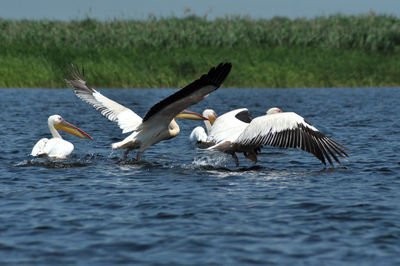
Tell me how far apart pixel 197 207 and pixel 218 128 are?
2.92 m

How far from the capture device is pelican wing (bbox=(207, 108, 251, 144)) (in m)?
8.34

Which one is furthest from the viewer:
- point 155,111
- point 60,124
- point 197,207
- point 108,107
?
point 60,124

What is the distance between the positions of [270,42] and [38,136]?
53.5 ft

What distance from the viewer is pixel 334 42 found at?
87.7 feet

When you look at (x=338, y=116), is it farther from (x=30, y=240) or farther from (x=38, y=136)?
(x=30, y=240)

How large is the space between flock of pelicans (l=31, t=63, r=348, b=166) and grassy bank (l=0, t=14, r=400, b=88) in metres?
13.4

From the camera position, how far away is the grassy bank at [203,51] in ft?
76.6

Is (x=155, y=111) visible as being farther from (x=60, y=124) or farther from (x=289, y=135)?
(x=60, y=124)

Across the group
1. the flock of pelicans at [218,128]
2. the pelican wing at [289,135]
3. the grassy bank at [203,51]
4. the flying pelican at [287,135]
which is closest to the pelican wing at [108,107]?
the flock of pelicans at [218,128]

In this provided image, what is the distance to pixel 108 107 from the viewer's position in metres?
9.50

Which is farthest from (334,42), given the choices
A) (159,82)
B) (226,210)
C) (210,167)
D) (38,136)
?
(226,210)

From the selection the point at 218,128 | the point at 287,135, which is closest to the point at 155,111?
the point at 218,128

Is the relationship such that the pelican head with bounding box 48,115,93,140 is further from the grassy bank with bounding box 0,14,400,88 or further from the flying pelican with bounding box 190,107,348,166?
the grassy bank with bounding box 0,14,400,88

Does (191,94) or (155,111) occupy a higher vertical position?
(191,94)
